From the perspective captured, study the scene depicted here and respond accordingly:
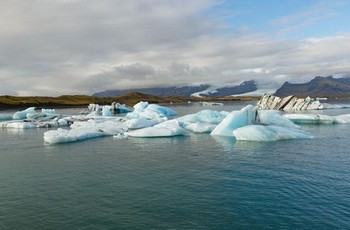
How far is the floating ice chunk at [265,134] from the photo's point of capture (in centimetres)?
2588

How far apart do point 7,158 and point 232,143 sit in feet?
47.5

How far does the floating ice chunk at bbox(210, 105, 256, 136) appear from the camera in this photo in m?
29.2

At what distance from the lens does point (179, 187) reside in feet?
46.8

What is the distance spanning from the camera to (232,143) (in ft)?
83.1

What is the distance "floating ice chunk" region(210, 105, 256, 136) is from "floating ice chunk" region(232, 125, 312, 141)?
2.18 metres

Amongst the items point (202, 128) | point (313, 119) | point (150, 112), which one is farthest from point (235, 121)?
point (150, 112)

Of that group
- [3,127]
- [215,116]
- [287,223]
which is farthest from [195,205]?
[3,127]

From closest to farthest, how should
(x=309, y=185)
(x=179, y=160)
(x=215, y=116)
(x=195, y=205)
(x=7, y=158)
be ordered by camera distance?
1. (x=195, y=205)
2. (x=309, y=185)
3. (x=179, y=160)
4. (x=7, y=158)
5. (x=215, y=116)

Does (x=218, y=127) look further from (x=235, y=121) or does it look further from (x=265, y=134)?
(x=265, y=134)

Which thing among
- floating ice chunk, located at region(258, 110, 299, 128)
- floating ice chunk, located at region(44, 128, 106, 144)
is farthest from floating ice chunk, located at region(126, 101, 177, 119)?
floating ice chunk, located at region(258, 110, 299, 128)

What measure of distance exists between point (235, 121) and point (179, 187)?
16.0 meters

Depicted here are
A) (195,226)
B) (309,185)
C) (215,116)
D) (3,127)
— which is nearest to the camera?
(195,226)

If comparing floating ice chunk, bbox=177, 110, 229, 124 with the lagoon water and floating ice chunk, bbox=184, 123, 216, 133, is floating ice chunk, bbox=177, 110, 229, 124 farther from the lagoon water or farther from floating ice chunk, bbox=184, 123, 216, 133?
the lagoon water

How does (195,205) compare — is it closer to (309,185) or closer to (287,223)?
(287,223)
